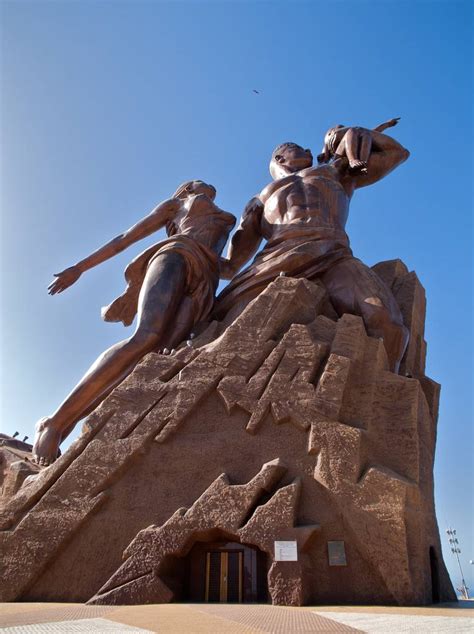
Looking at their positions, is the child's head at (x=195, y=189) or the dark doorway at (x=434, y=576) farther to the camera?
the child's head at (x=195, y=189)

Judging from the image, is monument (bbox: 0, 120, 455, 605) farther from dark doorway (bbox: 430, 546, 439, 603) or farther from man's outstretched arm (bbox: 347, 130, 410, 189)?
man's outstretched arm (bbox: 347, 130, 410, 189)

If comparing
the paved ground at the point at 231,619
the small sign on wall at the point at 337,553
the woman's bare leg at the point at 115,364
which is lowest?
the paved ground at the point at 231,619

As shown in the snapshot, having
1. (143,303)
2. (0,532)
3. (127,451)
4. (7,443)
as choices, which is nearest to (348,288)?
(143,303)

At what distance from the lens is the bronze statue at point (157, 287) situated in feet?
22.6

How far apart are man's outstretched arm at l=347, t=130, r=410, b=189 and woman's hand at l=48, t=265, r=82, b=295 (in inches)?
174

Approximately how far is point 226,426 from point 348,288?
8.20 feet

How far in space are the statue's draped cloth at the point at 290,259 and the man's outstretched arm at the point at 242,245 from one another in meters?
1.04

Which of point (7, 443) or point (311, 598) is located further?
point (7, 443)

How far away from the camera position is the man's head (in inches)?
348

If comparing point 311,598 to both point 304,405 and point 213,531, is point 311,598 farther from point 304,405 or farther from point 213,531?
point 304,405

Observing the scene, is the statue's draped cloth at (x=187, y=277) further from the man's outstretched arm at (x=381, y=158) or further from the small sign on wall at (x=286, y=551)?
the small sign on wall at (x=286, y=551)

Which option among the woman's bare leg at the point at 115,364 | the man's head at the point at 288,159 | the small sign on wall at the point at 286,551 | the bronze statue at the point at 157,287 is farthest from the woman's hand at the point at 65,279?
the small sign on wall at the point at 286,551

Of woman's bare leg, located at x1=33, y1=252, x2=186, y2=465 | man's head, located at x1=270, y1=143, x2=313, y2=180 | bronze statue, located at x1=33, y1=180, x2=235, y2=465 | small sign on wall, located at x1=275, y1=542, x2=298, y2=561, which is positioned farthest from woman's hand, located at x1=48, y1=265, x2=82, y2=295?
small sign on wall, located at x1=275, y1=542, x2=298, y2=561

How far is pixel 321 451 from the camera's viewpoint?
5.12 m
